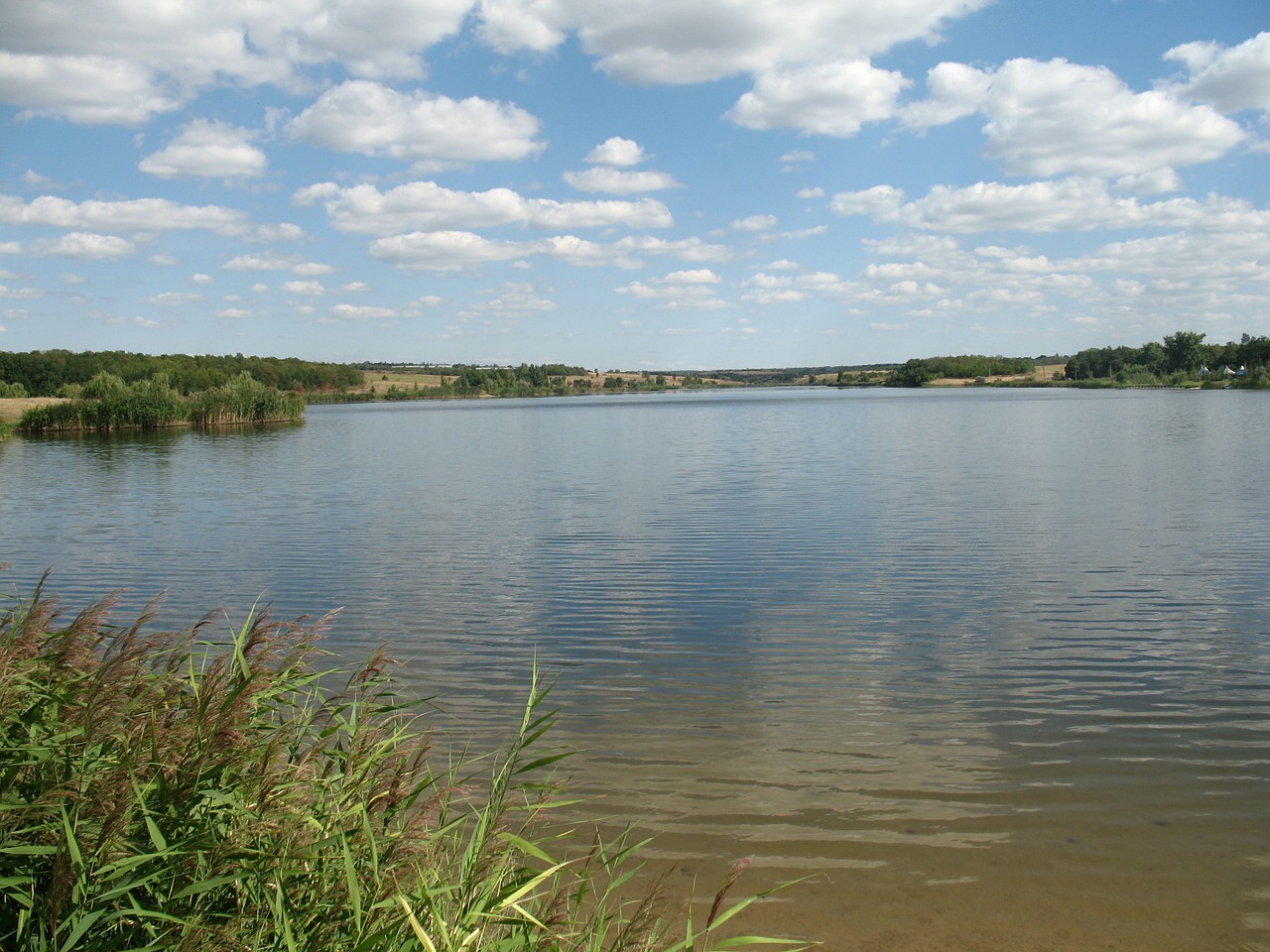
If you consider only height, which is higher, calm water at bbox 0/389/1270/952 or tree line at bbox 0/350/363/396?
tree line at bbox 0/350/363/396

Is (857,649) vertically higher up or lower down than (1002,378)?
lower down

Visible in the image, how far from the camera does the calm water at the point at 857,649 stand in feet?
14.8

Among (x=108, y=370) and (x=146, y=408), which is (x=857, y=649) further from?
(x=108, y=370)

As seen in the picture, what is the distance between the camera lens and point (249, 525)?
54.3 feet

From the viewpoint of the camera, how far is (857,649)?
8266 mm

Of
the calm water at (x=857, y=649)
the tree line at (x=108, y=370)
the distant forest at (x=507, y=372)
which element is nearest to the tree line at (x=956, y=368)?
the distant forest at (x=507, y=372)

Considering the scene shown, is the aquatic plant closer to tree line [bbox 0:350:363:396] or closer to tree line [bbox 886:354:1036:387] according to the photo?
tree line [bbox 0:350:363:396]

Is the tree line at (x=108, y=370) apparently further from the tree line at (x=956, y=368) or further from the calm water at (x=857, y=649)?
the tree line at (x=956, y=368)

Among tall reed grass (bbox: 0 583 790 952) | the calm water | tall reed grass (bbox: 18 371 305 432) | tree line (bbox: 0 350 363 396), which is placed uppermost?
tree line (bbox: 0 350 363 396)

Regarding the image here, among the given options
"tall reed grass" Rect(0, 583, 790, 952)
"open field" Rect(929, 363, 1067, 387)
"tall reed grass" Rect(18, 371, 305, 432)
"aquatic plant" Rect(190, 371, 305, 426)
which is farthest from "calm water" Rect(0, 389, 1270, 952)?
"open field" Rect(929, 363, 1067, 387)

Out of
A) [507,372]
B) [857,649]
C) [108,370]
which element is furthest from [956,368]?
[857,649]

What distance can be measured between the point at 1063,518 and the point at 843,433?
2528 cm

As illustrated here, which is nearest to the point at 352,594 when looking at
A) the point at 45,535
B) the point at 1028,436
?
the point at 45,535

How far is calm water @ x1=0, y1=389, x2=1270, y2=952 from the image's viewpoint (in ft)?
14.8
